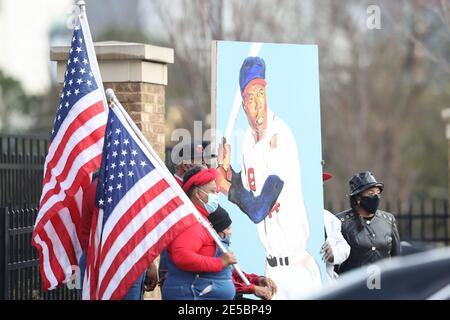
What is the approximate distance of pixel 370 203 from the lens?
35.2ft

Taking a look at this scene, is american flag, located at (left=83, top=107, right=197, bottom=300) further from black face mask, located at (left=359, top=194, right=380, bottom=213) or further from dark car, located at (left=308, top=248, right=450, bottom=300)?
dark car, located at (left=308, top=248, right=450, bottom=300)

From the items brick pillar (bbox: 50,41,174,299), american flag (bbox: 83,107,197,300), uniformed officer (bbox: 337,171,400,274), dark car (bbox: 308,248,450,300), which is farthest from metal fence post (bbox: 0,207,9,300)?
dark car (bbox: 308,248,450,300)

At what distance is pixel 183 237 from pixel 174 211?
19 cm

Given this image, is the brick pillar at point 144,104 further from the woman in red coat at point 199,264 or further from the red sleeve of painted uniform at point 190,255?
the red sleeve of painted uniform at point 190,255

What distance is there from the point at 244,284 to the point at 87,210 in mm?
1303

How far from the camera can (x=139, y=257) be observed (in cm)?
930

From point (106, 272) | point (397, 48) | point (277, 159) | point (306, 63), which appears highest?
point (397, 48)

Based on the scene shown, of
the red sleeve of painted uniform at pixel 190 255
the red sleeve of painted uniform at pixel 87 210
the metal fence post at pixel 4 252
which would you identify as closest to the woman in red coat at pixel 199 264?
the red sleeve of painted uniform at pixel 190 255

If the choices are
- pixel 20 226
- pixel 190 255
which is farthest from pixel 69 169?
pixel 20 226

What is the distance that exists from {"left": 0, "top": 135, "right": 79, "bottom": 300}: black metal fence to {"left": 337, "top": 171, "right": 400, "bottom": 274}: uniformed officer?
9.60ft

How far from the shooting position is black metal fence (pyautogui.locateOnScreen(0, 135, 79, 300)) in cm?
1154

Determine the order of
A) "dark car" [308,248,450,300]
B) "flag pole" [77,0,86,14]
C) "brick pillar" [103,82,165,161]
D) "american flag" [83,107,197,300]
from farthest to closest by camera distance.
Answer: "brick pillar" [103,82,165,161] → "flag pole" [77,0,86,14] → "american flag" [83,107,197,300] → "dark car" [308,248,450,300]

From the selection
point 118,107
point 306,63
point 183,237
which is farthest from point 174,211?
point 306,63

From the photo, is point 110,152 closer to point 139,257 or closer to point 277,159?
point 139,257
